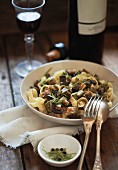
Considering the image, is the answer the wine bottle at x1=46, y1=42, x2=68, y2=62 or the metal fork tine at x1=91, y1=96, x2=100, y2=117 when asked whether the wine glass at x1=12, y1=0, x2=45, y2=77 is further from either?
the metal fork tine at x1=91, y1=96, x2=100, y2=117

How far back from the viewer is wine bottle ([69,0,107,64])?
4.49ft

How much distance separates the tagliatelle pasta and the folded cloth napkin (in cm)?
4

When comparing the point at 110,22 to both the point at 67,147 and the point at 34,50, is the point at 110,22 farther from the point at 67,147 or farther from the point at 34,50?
the point at 67,147

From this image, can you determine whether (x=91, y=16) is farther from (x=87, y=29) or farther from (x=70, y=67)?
(x=70, y=67)

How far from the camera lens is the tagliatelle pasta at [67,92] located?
1146 millimetres

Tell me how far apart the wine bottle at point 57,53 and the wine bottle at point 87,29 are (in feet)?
0.09

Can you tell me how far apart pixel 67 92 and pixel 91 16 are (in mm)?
334

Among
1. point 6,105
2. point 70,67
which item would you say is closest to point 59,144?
point 6,105

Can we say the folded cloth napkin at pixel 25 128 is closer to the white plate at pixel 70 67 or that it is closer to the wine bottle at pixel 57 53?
the white plate at pixel 70 67

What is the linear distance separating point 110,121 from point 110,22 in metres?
0.69

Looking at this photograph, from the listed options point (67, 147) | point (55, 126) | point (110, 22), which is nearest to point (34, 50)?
point (110, 22)

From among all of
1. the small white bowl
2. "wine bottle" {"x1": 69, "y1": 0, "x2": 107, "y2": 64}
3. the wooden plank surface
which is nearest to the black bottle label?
"wine bottle" {"x1": 69, "y1": 0, "x2": 107, "y2": 64}

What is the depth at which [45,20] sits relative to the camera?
1743 mm

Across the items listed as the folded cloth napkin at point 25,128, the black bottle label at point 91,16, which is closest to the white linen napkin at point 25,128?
the folded cloth napkin at point 25,128
